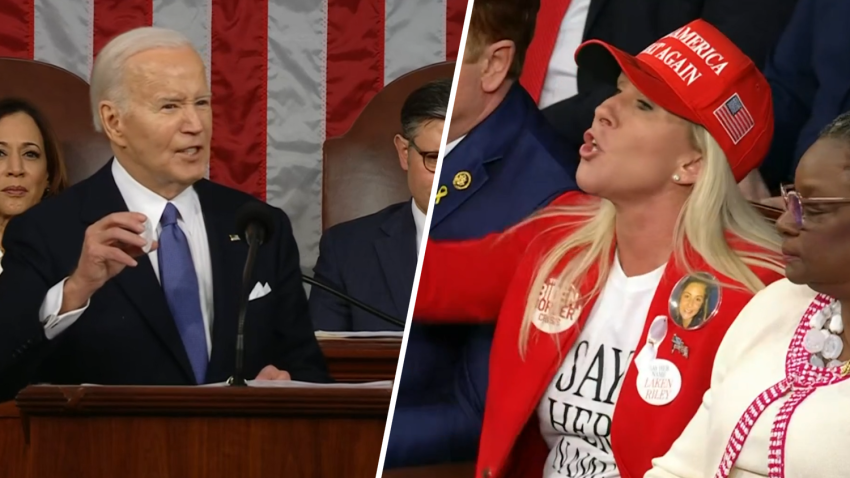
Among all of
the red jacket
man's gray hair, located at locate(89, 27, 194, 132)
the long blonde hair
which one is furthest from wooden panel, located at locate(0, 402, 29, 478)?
the long blonde hair

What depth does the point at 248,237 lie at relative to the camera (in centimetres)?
353

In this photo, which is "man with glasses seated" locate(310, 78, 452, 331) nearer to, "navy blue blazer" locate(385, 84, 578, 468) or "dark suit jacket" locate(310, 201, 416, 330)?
"dark suit jacket" locate(310, 201, 416, 330)

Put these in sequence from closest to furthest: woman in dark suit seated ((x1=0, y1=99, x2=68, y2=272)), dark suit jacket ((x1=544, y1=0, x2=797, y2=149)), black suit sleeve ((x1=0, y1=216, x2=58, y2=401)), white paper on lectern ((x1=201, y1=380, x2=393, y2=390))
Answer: dark suit jacket ((x1=544, y1=0, x2=797, y2=149)) → white paper on lectern ((x1=201, y1=380, x2=393, y2=390)) → black suit sleeve ((x1=0, y1=216, x2=58, y2=401)) → woman in dark suit seated ((x1=0, y1=99, x2=68, y2=272))

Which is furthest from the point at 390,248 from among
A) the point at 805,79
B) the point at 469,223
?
the point at 805,79

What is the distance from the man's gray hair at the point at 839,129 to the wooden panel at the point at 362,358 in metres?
1.84

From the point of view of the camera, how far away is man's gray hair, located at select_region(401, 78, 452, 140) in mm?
3452

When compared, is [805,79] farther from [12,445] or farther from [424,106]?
[12,445]

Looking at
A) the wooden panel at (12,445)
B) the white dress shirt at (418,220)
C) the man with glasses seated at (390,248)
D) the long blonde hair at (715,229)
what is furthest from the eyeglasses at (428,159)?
the long blonde hair at (715,229)

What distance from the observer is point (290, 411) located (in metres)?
3.15

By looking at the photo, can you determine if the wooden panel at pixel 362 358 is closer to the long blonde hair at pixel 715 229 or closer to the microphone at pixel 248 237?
the microphone at pixel 248 237

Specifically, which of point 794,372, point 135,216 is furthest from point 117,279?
point 794,372

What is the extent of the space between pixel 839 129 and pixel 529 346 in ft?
2.04

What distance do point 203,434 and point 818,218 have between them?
1.88 meters

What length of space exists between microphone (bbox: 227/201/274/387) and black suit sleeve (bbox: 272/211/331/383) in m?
0.09
